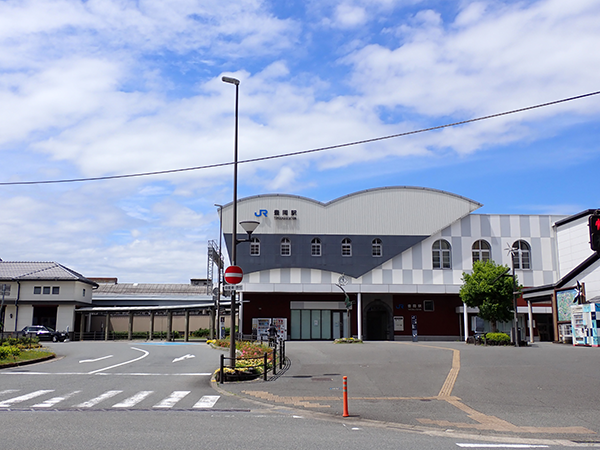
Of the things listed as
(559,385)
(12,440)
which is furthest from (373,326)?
(12,440)

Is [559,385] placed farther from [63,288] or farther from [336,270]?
[63,288]

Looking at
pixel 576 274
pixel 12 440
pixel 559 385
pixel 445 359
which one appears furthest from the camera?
pixel 576 274

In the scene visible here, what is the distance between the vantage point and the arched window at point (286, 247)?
45.2 metres

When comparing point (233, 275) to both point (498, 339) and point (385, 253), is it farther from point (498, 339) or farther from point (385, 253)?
point (385, 253)

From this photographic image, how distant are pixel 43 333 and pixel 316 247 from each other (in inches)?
947

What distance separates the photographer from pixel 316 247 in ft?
149

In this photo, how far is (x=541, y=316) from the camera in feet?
152

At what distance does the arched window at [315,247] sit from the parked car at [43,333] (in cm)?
2286

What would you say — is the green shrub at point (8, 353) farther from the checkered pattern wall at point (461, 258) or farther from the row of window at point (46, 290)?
the row of window at point (46, 290)

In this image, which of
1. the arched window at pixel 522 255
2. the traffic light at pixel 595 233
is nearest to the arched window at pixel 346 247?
the arched window at pixel 522 255

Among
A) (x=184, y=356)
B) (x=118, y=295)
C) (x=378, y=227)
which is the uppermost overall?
(x=378, y=227)

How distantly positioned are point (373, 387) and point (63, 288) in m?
43.9

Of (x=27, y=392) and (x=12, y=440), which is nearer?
(x=12, y=440)

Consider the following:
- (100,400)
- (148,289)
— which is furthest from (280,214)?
(148,289)
